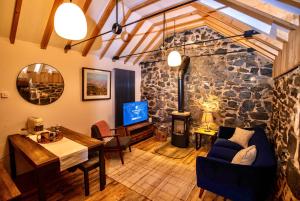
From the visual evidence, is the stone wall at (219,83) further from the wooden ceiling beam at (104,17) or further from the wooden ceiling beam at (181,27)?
the wooden ceiling beam at (104,17)

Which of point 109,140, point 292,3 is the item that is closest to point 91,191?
point 109,140

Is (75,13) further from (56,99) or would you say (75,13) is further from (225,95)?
(225,95)

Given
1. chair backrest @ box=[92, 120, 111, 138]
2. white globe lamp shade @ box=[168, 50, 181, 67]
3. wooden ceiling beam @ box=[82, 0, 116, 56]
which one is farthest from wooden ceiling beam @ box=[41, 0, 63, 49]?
white globe lamp shade @ box=[168, 50, 181, 67]

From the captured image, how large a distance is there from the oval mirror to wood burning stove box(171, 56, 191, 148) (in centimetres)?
303

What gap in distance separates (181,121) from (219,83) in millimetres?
1477

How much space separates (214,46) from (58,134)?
4.30 m

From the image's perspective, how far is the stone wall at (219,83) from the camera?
384cm

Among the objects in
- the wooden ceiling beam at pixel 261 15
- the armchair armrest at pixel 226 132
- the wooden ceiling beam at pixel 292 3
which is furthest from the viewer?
the armchair armrest at pixel 226 132

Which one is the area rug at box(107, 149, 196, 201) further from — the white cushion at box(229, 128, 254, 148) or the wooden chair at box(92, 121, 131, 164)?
the white cushion at box(229, 128, 254, 148)

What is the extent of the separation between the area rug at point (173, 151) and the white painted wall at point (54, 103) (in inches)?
68.4

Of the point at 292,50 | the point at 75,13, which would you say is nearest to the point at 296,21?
the point at 292,50

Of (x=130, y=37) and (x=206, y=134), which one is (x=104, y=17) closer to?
(x=130, y=37)

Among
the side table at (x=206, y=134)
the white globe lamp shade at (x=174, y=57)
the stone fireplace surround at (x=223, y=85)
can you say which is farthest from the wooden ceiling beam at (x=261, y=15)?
the side table at (x=206, y=134)

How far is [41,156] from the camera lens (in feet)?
6.80
